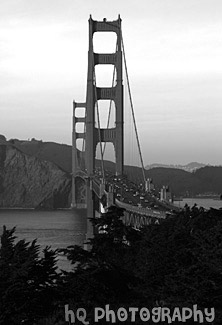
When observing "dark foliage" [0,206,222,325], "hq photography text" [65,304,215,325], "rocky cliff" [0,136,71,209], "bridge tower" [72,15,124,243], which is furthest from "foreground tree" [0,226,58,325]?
"rocky cliff" [0,136,71,209]

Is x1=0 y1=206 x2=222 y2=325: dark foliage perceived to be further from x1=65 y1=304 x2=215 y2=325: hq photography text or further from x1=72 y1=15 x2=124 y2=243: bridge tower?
x1=72 y1=15 x2=124 y2=243: bridge tower

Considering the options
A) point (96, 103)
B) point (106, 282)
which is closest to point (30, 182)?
point (96, 103)

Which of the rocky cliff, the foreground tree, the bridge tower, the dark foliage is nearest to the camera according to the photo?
the foreground tree

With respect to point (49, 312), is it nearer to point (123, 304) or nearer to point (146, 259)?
point (123, 304)

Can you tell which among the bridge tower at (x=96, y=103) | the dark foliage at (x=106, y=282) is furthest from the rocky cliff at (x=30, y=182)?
the dark foliage at (x=106, y=282)

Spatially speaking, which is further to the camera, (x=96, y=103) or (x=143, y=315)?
(x=96, y=103)

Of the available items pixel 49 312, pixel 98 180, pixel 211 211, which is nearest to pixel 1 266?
pixel 49 312

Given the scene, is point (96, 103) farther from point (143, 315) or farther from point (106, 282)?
point (143, 315)

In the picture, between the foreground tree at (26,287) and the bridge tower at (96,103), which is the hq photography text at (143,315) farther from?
the bridge tower at (96,103)
